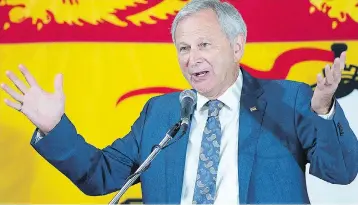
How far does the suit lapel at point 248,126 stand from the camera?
1980 millimetres

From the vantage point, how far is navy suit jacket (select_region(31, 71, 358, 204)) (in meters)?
1.93

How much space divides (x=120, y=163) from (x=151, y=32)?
81cm

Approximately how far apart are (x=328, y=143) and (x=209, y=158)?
39cm

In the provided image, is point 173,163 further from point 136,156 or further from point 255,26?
point 255,26

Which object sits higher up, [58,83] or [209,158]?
[58,83]

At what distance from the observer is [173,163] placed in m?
2.08

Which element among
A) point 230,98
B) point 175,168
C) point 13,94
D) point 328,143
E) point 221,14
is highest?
point 221,14

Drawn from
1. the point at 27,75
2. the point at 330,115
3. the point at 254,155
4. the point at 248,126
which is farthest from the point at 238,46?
the point at 27,75

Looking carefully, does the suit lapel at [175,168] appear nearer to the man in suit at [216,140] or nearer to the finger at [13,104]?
the man in suit at [216,140]

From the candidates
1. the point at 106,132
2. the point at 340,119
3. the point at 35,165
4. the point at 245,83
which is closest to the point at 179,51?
the point at 245,83

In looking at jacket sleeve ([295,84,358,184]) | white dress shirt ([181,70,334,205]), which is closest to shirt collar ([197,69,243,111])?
white dress shirt ([181,70,334,205])

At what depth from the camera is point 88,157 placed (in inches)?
81.2

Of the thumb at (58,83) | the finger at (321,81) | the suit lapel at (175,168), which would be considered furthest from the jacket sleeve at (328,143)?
the thumb at (58,83)

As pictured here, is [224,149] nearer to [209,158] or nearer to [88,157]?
[209,158]
